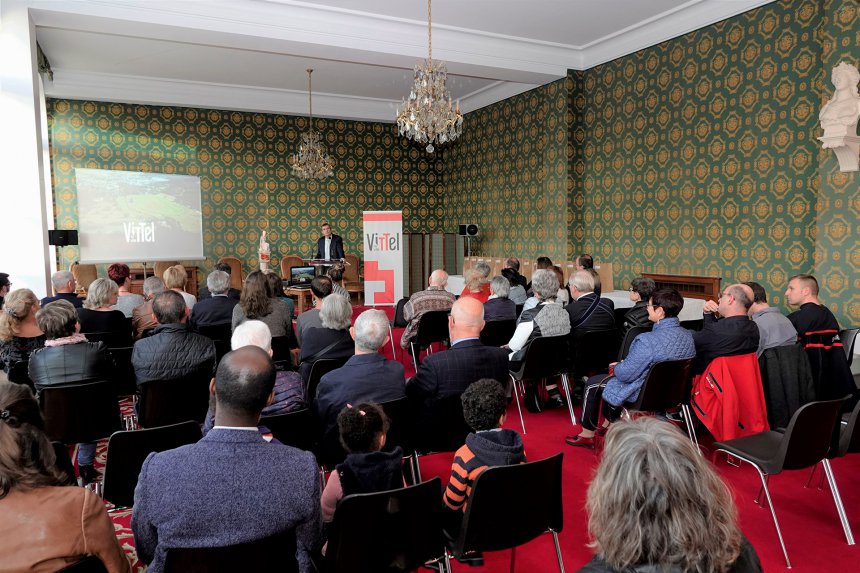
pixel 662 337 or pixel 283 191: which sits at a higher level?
pixel 283 191

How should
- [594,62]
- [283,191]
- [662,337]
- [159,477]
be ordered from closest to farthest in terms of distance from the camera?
[159,477] < [662,337] < [594,62] < [283,191]

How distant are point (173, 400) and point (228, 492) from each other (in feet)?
7.34

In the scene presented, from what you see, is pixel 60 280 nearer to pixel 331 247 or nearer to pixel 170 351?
pixel 170 351

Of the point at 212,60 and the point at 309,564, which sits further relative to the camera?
the point at 212,60

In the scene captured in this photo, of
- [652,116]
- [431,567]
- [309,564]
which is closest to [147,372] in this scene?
[431,567]

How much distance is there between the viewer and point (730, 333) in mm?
4055

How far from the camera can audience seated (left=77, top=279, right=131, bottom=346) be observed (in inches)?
191

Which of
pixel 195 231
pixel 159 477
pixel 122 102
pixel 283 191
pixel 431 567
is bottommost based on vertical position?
pixel 431 567

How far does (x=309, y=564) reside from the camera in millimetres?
1814

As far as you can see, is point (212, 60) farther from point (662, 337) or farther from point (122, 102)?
point (662, 337)

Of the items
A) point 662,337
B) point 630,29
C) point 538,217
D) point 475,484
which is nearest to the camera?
point 475,484

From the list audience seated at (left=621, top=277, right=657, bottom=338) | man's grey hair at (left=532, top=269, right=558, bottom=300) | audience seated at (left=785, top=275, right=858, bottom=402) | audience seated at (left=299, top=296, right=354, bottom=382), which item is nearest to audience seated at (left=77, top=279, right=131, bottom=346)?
audience seated at (left=299, top=296, right=354, bottom=382)

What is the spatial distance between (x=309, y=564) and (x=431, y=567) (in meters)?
1.08

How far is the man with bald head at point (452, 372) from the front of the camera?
10.9 ft
